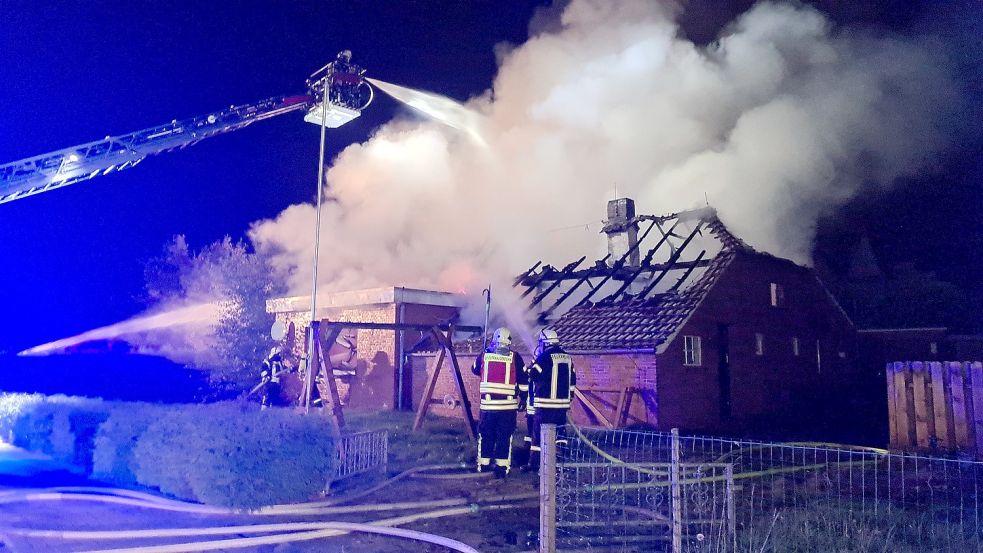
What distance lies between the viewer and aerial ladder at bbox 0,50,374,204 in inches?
687

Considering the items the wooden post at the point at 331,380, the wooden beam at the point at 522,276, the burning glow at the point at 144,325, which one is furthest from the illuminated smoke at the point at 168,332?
the wooden beam at the point at 522,276

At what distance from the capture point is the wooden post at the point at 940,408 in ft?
33.8

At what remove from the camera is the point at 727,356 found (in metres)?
15.1

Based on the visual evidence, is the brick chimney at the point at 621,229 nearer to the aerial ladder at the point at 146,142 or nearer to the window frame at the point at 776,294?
the window frame at the point at 776,294

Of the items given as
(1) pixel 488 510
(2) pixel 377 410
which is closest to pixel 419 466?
(1) pixel 488 510

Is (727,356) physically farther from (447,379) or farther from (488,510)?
(488,510)

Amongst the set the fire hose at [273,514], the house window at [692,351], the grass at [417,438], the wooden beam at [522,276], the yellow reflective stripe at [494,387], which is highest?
the wooden beam at [522,276]

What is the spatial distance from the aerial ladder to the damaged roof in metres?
7.15

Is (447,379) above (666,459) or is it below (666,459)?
above

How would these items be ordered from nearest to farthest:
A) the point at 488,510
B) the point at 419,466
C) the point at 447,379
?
the point at 488,510 < the point at 419,466 < the point at 447,379

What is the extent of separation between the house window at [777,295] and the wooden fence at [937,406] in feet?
19.6

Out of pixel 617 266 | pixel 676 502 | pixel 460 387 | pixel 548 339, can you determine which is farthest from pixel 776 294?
pixel 676 502

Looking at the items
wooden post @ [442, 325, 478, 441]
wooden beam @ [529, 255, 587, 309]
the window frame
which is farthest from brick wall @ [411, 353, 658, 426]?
the window frame

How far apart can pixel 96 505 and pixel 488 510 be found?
4.42 meters
